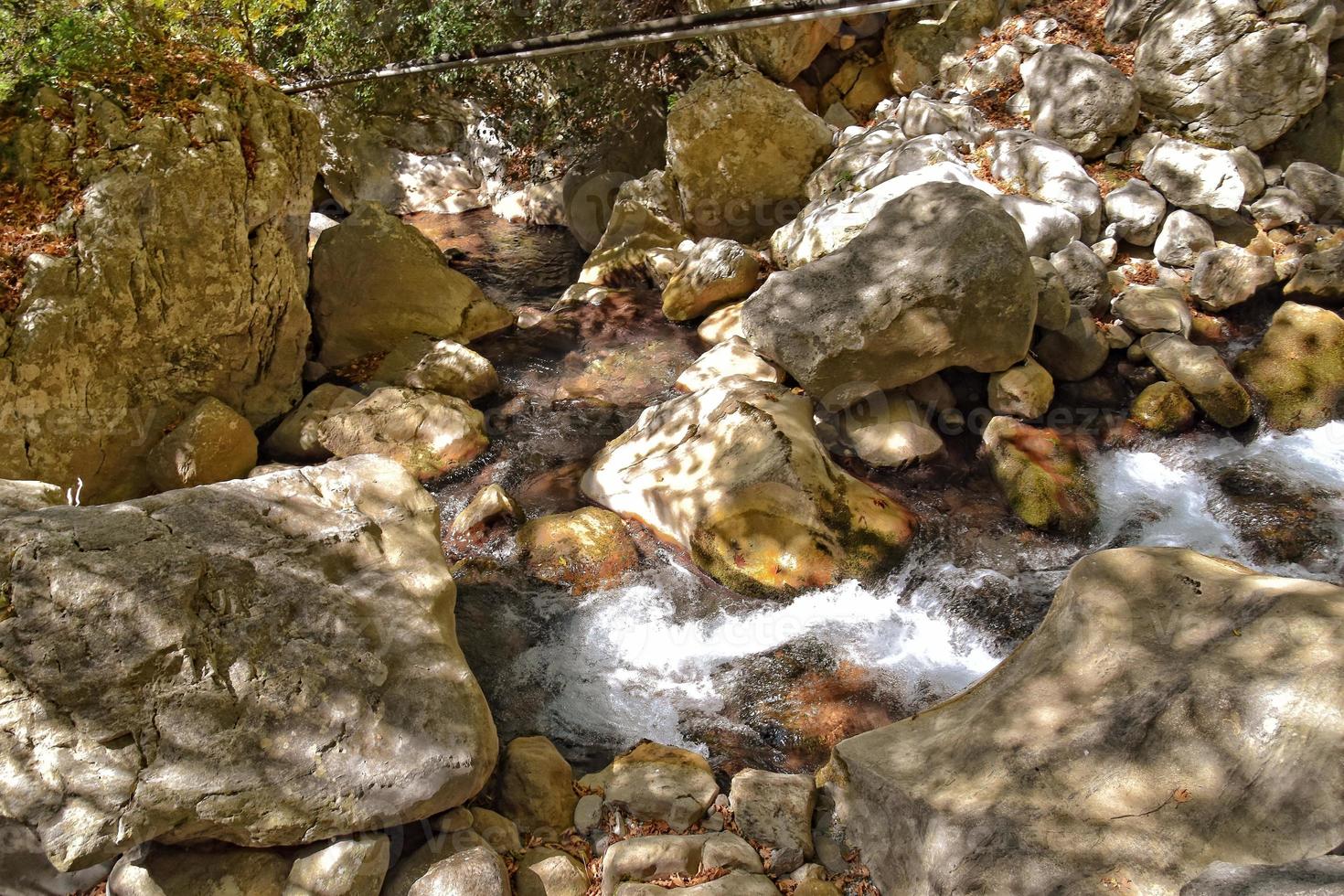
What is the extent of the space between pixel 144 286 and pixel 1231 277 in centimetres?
877

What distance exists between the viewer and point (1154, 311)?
6836 mm

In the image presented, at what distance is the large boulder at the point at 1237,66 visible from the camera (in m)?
7.83

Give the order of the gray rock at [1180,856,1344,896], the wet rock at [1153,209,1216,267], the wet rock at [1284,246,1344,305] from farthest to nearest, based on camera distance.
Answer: the wet rock at [1153,209,1216,267], the wet rock at [1284,246,1344,305], the gray rock at [1180,856,1344,896]

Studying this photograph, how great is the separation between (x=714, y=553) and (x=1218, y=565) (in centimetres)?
286

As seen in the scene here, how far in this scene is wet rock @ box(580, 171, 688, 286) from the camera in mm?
10031

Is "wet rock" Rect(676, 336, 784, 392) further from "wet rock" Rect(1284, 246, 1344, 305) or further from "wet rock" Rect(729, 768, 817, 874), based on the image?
"wet rock" Rect(1284, 246, 1344, 305)

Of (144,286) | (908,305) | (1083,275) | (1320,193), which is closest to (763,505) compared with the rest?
(908,305)

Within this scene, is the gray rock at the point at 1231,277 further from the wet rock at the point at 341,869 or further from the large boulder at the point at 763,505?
the wet rock at the point at 341,869

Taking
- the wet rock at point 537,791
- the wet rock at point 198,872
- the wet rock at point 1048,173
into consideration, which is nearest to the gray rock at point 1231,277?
the wet rock at point 1048,173

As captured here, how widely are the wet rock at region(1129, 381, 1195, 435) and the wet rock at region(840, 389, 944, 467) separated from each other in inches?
62.7

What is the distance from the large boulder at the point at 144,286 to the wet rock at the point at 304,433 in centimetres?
31

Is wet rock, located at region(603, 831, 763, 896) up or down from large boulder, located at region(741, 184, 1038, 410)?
down


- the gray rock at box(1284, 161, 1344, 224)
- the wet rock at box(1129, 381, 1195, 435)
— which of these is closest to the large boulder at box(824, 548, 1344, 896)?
the wet rock at box(1129, 381, 1195, 435)

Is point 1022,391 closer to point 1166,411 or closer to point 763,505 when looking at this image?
point 1166,411
